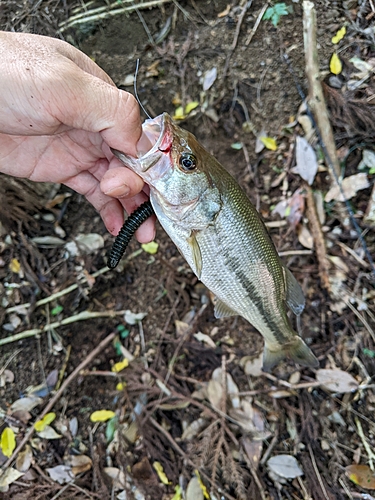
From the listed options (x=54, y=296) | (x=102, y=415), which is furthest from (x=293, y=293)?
(x=54, y=296)

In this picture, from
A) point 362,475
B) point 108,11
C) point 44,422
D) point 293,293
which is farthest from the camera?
point 108,11

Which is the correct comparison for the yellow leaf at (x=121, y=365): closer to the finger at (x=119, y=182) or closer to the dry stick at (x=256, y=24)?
the finger at (x=119, y=182)

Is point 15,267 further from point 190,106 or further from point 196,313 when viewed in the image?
point 190,106

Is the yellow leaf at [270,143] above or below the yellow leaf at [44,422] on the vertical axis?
above

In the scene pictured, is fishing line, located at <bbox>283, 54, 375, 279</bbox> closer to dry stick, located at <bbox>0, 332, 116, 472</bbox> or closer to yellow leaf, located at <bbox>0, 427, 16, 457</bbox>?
dry stick, located at <bbox>0, 332, 116, 472</bbox>

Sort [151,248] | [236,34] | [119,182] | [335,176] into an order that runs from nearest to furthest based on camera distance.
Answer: [119,182] < [335,176] < [151,248] < [236,34]

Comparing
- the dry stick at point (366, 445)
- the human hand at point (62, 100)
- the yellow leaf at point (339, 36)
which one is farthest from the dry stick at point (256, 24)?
the dry stick at point (366, 445)

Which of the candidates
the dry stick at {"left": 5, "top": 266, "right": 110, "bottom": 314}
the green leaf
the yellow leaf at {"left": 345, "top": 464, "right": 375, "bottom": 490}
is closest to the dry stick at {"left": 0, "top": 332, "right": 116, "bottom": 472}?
the dry stick at {"left": 5, "top": 266, "right": 110, "bottom": 314}
